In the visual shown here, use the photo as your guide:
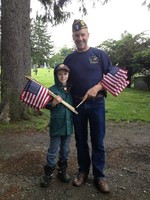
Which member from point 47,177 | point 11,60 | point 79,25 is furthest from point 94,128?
point 11,60

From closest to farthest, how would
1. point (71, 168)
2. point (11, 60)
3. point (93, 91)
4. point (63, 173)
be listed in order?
point (93, 91) → point (63, 173) → point (71, 168) → point (11, 60)

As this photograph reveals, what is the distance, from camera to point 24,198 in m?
4.00

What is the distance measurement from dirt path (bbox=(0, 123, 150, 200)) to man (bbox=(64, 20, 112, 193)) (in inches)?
9.5

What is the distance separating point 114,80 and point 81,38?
2.30 ft

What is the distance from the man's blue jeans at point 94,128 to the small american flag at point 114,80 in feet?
0.72

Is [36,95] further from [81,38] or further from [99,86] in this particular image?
[81,38]

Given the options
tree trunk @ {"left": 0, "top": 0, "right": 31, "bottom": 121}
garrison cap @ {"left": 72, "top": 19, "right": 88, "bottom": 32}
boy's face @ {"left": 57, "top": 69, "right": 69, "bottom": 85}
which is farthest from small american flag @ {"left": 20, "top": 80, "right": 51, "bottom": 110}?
tree trunk @ {"left": 0, "top": 0, "right": 31, "bottom": 121}

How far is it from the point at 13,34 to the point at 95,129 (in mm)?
4877

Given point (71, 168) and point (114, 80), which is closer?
point (114, 80)

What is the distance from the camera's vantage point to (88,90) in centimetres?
409

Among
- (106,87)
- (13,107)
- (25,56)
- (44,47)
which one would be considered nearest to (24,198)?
(106,87)

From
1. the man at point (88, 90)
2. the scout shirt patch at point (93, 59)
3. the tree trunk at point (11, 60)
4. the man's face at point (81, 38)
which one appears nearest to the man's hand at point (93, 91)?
the man at point (88, 90)

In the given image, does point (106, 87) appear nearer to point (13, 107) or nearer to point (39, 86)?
point (39, 86)

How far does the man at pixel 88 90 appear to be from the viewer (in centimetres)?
408
